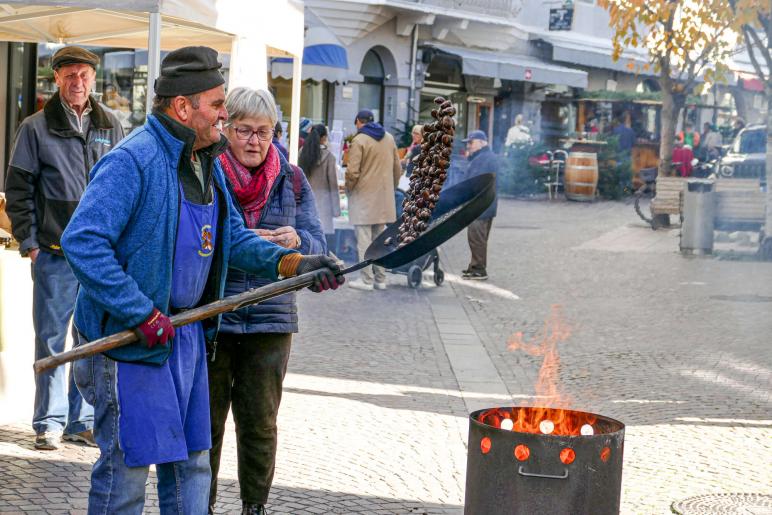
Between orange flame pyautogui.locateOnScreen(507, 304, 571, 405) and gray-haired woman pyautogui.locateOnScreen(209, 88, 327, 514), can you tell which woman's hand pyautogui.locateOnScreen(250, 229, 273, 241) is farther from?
orange flame pyautogui.locateOnScreen(507, 304, 571, 405)

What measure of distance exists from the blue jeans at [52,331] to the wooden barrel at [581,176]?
22.9 metres

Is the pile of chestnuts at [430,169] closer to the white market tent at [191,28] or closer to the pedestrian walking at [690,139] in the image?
the white market tent at [191,28]

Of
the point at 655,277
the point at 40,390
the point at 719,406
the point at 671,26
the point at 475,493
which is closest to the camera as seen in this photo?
the point at 475,493

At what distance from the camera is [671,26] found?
23.1 metres

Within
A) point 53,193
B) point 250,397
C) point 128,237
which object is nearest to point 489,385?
point 53,193

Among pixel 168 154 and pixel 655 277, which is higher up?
pixel 168 154

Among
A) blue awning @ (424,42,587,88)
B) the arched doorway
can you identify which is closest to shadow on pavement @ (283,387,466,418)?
the arched doorway

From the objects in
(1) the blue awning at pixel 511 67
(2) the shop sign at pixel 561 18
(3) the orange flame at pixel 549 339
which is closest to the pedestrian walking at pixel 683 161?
(1) the blue awning at pixel 511 67

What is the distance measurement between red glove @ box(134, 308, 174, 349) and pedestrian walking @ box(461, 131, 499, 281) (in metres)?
10.6

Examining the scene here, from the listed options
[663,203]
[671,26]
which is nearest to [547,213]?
[663,203]

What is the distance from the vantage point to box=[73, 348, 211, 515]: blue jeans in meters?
3.70

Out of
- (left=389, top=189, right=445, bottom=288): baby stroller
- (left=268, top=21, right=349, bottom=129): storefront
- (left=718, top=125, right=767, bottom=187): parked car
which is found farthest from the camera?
(left=718, top=125, right=767, bottom=187): parked car

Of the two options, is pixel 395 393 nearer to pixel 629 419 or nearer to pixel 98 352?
pixel 629 419

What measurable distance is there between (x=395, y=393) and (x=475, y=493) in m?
4.24
